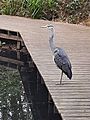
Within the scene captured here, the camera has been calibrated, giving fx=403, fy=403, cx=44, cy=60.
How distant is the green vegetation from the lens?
515 inches

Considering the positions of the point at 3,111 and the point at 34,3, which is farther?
the point at 34,3

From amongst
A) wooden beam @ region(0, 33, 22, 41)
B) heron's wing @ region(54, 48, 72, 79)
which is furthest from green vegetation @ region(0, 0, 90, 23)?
heron's wing @ region(54, 48, 72, 79)

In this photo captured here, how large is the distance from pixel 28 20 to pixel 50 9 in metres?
1.05

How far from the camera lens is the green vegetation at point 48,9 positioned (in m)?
13.1

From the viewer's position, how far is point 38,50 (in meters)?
8.66

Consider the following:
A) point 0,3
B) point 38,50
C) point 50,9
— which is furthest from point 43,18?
point 38,50

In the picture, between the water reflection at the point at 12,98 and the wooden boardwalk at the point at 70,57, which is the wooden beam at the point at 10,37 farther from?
the water reflection at the point at 12,98

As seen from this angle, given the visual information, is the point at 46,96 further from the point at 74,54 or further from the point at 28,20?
the point at 28,20

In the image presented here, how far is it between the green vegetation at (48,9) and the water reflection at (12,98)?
4268mm

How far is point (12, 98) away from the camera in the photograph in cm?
751

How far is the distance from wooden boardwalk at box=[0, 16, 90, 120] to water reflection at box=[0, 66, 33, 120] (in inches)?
26.0

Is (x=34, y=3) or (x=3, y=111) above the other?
(x=34, y=3)

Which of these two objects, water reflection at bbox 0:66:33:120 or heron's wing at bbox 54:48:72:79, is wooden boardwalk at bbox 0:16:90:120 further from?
water reflection at bbox 0:66:33:120

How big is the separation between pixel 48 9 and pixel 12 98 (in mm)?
6337
